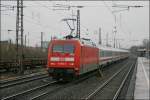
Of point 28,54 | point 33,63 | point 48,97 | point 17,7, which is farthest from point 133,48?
point 48,97

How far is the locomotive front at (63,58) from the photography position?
19531 millimetres

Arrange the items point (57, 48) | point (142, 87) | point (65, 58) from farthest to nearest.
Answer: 1. point (142, 87)
2. point (57, 48)
3. point (65, 58)

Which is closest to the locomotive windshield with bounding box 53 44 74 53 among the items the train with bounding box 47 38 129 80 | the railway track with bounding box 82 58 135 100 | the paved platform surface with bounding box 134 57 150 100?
the train with bounding box 47 38 129 80

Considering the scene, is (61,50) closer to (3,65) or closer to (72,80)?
(72,80)

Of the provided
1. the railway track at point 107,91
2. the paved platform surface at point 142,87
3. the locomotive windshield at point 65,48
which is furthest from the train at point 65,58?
the paved platform surface at point 142,87

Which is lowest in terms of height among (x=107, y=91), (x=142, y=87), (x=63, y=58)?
(x=142, y=87)

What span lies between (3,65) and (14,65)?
1.17 metres

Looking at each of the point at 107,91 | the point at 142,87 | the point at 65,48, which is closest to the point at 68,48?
the point at 65,48

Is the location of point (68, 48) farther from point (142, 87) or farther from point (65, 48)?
point (142, 87)

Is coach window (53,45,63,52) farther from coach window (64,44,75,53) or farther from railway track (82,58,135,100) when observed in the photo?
railway track (82,58,135,100)

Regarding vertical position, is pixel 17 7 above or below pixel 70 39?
above

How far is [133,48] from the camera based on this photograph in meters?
195

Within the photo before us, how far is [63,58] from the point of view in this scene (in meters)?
19.7

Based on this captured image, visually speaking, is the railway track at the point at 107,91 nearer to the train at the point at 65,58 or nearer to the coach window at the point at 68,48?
the train at the point at 65,58
